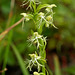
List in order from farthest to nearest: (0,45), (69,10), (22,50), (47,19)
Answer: (69,10) < (22,50) < (0,45) < (47,19)

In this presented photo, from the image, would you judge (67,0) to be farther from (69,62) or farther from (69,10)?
(69,62)

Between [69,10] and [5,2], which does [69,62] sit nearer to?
[69,10]

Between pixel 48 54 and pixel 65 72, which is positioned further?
pixel 48 54

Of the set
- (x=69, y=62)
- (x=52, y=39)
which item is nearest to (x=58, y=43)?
(x=52, y=39)

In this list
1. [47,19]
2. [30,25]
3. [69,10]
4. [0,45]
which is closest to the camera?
[47,19]

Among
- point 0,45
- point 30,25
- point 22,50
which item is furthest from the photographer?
point 30,25

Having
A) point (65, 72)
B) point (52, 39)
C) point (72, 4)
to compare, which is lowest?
point (65, 72)

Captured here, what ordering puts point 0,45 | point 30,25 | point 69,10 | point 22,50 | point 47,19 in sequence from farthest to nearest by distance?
point 69,10 < point 30,25 < point 22,50 < point 0,45 < point 47,19

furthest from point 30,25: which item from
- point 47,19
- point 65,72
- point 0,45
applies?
point 47,19

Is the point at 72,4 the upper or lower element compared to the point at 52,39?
upper
